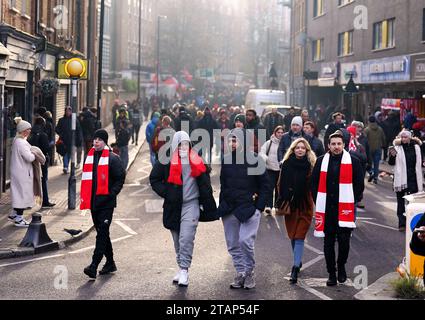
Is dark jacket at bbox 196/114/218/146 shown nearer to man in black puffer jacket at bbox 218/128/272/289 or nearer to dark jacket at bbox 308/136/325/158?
dark jacket at bbox 308/136/325/158

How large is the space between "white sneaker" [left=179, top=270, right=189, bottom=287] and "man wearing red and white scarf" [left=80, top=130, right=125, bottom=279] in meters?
1.15

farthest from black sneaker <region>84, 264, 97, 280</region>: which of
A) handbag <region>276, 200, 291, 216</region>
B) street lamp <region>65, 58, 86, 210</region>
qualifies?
street lamp <region>65, 58, 86, 210</region>

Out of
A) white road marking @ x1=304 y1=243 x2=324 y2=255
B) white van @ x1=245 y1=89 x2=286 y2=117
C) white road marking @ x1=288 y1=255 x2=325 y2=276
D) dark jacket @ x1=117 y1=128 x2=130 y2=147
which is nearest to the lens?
white road marking @ x1=288 y1=255 x2=325 y2=276

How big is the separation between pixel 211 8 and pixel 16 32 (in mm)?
86157

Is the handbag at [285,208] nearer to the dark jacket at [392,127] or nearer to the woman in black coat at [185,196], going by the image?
the woman in black coat at [185,196]

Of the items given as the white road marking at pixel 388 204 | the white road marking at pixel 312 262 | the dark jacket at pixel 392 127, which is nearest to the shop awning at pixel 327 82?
the dark jacket at pixel 392 127

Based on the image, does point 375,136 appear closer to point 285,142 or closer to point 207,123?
point 207,123

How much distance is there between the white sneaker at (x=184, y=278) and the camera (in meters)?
9.79

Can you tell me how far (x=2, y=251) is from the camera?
1178cm

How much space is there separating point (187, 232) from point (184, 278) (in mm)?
517

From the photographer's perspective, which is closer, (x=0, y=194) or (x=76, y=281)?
(x=76, y=281)

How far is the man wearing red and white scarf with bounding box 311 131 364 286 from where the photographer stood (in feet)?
32.7
